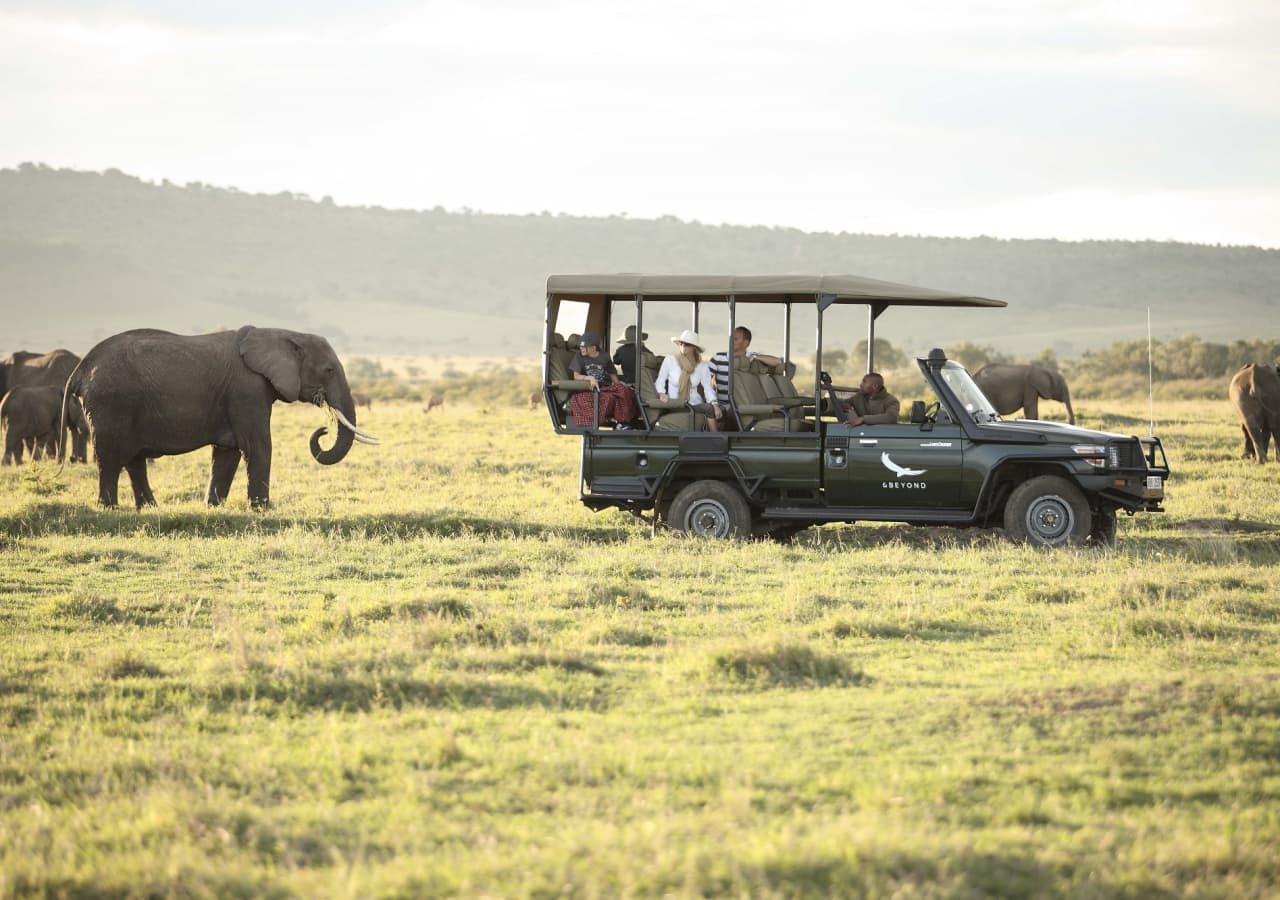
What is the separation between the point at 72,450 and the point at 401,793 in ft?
69.7

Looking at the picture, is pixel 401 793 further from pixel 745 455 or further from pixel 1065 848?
pixel 745 455

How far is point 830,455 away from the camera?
14281 mm

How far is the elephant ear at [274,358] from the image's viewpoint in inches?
725

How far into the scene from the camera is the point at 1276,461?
2438 centimetres

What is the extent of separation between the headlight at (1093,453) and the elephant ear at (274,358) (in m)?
8.97

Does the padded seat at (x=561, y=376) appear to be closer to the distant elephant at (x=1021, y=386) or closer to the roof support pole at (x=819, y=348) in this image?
the roof support pole at (x=819, y=348)

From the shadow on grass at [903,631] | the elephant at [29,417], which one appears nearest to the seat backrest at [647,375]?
the shadow on grass at [903,631]

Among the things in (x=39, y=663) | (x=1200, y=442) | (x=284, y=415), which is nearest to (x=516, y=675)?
(x=39, y=663)

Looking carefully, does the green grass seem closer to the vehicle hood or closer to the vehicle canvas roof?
the vehicle hood

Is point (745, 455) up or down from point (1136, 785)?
up

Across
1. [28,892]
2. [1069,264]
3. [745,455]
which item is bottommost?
[28,892]

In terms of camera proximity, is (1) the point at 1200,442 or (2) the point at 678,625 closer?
(2) the point at 678,625

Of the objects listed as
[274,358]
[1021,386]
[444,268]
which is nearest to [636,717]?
[274,358]

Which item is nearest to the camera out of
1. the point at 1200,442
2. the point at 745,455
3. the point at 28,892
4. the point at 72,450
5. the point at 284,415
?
the point at 28,892
